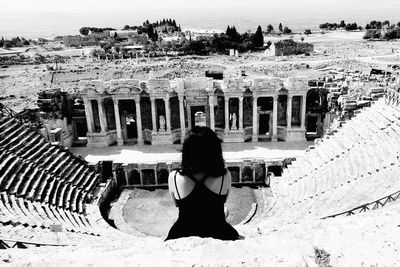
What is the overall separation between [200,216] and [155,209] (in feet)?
56.0

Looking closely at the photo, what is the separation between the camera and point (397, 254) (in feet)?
13.9

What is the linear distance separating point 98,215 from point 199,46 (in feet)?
233

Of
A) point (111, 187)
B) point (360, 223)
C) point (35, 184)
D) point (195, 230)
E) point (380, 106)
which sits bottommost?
point (111, 187)

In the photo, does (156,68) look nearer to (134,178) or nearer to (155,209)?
(134,178)

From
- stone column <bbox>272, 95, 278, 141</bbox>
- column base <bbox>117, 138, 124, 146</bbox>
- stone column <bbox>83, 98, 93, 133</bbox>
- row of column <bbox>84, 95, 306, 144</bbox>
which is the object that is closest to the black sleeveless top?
row of column <bbox>84, 95, 306, 144</bbox>

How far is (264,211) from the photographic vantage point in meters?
21.8

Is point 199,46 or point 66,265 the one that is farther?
point 199,46

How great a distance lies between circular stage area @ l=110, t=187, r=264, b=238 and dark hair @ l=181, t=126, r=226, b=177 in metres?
14.5

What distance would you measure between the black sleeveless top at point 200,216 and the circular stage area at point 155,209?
14088mm

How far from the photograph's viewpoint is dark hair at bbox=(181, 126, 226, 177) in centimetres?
567

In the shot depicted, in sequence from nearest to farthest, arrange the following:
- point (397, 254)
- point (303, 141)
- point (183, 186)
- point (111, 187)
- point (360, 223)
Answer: point (397, 254), point (360, 223), point (183, 186), point (111, 187), point (303, 141)

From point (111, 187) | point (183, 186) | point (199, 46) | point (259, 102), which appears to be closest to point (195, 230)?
point (183, 186)

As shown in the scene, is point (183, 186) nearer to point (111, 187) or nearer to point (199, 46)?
point (111, 187)

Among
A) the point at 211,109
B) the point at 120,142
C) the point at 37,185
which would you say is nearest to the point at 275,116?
the point at 211,109
